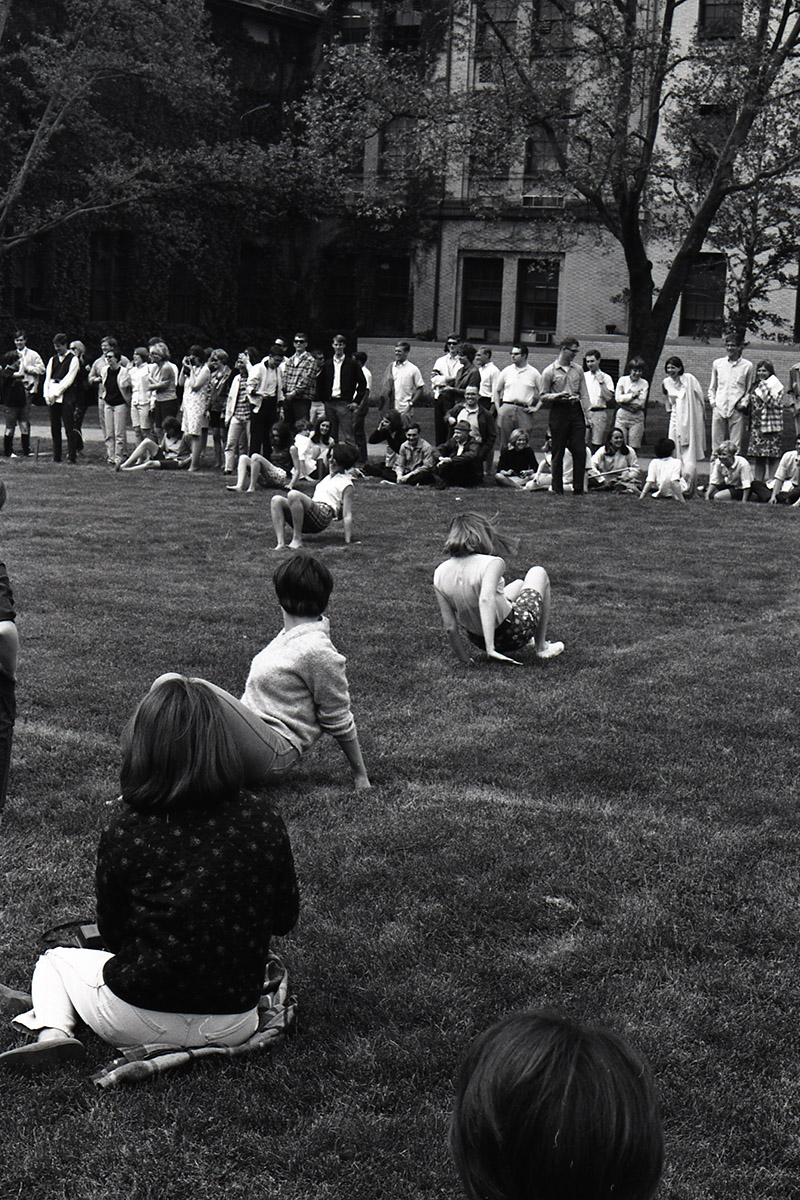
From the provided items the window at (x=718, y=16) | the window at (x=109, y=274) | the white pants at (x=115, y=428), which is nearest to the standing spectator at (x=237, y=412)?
the white pants at (x=115, y=428)

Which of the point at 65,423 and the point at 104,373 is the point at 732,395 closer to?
the point at 104,373

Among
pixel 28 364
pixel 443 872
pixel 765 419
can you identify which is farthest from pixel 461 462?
pixel 443 872

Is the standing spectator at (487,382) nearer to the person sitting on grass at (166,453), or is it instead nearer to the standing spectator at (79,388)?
the person sitting on grass at (166,453)

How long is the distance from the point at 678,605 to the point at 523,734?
4025mm

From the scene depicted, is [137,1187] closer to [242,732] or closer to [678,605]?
[242,732]

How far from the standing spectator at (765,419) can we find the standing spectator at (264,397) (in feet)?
22.1

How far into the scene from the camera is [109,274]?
35688 mm

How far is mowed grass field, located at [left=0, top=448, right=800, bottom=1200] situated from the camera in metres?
3.22

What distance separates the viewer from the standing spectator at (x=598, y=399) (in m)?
19.0

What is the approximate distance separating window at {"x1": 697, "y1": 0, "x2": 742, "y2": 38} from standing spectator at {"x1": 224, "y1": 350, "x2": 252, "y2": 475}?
19.1 meters

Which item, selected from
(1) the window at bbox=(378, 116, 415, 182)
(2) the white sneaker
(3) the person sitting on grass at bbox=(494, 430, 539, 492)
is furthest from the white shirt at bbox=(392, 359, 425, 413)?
(1) the window at bbox=(378, 116, 415, 182)

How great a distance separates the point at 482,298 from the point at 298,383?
20.3 m

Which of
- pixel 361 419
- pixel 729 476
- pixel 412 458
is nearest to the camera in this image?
pixel 729 476

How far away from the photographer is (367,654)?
8469 millimetres
